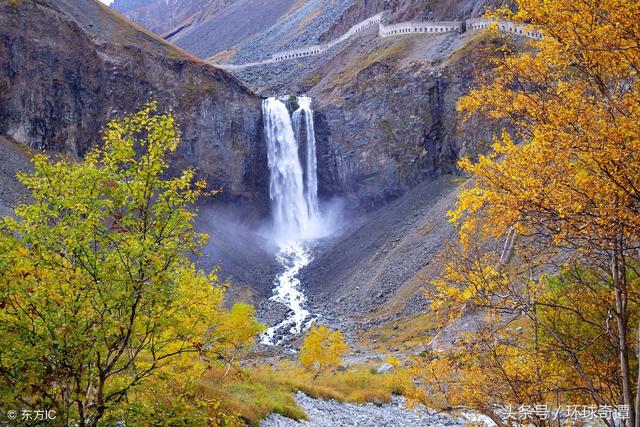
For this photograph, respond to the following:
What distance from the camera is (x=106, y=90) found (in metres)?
60.3

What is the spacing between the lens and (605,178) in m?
6.31

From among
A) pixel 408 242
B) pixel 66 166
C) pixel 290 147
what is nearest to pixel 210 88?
pixel 290 147

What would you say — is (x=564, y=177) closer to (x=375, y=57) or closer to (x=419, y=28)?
(x=375, y=57)

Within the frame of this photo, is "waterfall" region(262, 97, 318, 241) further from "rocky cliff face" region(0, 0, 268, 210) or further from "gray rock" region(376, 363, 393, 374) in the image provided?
"gray rock" region(376, 363, 393, 374)

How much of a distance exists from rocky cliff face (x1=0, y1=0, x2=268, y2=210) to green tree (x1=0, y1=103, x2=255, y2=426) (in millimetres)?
55612

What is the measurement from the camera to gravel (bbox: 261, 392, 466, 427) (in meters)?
17.6

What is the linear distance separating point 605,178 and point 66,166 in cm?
833

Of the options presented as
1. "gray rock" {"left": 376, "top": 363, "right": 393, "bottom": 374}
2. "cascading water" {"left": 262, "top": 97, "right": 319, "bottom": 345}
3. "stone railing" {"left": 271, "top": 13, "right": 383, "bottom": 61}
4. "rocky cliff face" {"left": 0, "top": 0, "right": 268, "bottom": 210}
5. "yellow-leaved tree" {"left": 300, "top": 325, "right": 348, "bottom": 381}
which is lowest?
"gray rock" {"left": 376, "top": 363, "right": 393, "bottom": 374}

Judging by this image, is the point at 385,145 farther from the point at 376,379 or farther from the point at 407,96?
the point at 376,379

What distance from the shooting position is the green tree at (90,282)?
22.1 ft

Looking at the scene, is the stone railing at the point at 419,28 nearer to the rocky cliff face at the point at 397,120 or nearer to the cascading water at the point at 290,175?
the rocky cliff face at the point at 397,120

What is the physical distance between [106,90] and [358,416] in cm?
5645

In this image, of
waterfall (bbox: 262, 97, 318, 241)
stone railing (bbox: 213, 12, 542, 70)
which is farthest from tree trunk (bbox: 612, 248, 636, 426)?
waterfall (bbox: 262, 97, 318, 241)

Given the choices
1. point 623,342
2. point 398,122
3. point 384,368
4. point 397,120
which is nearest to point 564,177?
point 623,342
